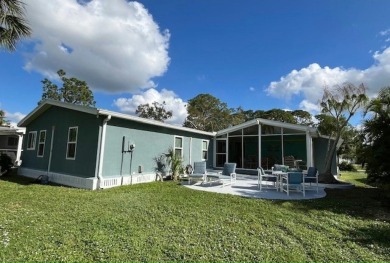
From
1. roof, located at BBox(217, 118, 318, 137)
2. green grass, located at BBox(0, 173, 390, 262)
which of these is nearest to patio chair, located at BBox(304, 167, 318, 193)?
green grass, located at BBox(0, 173, 390, 262)

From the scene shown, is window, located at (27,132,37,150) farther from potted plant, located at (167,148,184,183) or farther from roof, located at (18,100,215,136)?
potted plant, located at (167,148,184,183)

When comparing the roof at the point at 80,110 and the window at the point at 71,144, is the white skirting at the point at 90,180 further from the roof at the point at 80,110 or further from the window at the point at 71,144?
the roof at the point at 80,110

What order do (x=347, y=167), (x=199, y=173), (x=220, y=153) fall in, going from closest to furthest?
(x=199, y=173)
(x=220, y=153)
(x=347, y=167)

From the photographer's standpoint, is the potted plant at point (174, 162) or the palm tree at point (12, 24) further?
the potted plant at point (174, 162)

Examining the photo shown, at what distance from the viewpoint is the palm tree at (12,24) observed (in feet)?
28.9

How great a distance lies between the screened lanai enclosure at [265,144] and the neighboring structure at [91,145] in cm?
422

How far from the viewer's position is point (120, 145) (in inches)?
395

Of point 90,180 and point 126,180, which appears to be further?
point 126,180

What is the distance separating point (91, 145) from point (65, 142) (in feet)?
6.82

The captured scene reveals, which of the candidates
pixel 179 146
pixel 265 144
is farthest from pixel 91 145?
pixel 265 144

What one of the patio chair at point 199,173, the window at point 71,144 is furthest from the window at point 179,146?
the window at point 71,144

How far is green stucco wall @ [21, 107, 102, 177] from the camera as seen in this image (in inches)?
373

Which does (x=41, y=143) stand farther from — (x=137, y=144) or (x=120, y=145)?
(x=137, y=144)

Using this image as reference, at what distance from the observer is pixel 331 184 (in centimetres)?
1172
